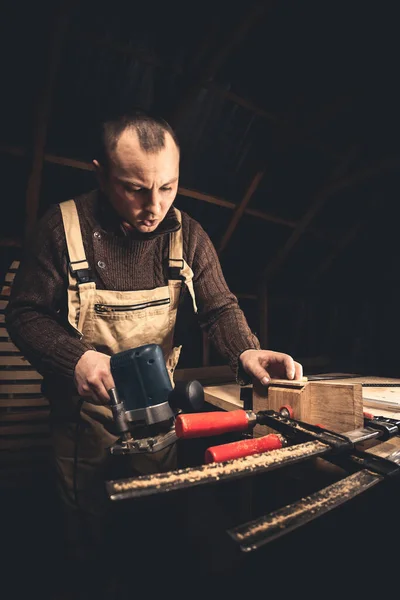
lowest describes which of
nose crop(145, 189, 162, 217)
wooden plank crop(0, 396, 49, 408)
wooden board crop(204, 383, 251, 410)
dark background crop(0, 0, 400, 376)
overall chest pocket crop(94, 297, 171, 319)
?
wooden plank crop(0, 396, 49, 408)

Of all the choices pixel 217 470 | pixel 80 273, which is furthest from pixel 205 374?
pixel 217 470

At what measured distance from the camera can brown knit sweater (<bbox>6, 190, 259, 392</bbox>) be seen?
1551 mm

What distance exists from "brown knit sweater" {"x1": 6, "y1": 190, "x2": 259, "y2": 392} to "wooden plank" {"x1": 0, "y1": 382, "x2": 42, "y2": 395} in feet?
7.52

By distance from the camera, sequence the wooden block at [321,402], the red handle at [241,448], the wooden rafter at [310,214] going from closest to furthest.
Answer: the red handle at [241,448] → the wooden block at [321,402] → the wooden rafter at [310,214]

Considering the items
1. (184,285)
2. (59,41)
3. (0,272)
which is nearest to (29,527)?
(0,272)

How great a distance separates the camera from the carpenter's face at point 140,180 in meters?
1.60

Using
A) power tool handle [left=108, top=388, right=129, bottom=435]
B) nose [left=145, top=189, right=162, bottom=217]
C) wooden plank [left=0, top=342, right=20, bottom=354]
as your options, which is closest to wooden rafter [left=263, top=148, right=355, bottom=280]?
wooden plank [left=0, top=342, right=20, bottom=354]

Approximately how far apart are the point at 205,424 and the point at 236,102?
3643mm

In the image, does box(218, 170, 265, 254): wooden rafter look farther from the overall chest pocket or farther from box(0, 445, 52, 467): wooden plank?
box(0, 445, 52, 467): wooden plank

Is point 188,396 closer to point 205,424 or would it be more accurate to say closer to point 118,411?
point 205,424

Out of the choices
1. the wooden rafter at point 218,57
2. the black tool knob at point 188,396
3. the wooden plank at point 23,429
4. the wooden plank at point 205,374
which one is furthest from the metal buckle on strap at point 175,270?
the wooden plank at point 205,374

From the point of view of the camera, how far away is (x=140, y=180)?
1.62 metres

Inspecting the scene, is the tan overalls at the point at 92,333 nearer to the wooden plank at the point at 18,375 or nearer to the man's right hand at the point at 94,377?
the man's right hand at the point at 94,377

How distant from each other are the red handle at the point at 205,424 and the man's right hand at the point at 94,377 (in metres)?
0.38
